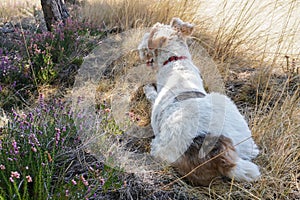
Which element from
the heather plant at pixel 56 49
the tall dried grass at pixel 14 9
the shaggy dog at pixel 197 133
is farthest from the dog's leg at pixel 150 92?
the tall dried grass at pixel 14 9

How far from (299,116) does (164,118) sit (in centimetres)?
137

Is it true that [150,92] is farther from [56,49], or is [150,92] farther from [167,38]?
[56,49]

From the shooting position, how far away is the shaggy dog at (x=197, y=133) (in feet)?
7.82

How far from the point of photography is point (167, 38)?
3.43m

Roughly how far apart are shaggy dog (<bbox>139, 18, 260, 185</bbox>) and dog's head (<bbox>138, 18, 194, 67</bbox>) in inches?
9.0

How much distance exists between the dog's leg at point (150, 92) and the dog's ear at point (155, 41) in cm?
56

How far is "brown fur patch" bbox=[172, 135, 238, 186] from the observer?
2.36 meters

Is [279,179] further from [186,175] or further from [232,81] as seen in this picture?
[232,81]

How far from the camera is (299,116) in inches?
118

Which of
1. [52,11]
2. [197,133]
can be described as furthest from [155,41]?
[52,11]

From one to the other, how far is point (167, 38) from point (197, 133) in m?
1.40

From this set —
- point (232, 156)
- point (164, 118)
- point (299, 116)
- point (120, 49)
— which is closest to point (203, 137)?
point (232, 156)

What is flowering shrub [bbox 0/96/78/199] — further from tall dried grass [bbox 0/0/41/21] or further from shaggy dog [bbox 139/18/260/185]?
tall dried grass [bbox 0/0/41/21]

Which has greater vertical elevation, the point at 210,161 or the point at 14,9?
the point at 14,9
